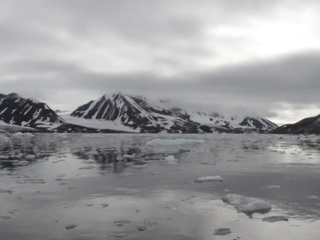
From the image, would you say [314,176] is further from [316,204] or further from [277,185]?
[316,204]

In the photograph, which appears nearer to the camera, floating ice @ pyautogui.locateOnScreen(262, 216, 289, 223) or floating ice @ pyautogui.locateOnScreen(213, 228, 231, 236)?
floating ice @ pyautogui.locateOnScreen(213, 228, 231, 236)

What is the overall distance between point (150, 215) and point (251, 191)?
17.1 feet

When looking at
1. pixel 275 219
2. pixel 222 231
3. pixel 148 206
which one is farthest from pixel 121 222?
pixel 275 219

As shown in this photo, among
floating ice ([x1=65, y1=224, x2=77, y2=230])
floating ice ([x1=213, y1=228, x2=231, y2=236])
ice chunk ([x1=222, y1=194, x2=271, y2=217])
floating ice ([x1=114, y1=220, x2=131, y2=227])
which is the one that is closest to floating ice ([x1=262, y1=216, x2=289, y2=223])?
ice chunk ([x1=222, y1=194, x2=271, y2=217])

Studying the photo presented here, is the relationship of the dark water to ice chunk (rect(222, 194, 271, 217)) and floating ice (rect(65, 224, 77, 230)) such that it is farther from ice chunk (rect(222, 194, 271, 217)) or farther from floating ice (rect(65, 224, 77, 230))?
ice chunk (rect(222, 194, 271, 217))

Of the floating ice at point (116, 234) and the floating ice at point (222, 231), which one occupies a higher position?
the floating ice at point (222, 231)

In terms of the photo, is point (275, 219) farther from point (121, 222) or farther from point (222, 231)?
point (121, 222)

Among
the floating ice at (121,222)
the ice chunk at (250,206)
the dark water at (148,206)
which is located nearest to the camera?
the dark water at (148,206)

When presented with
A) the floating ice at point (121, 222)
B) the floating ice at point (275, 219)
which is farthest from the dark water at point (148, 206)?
the floating ice at point (275, 219)

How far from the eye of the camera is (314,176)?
18125mm

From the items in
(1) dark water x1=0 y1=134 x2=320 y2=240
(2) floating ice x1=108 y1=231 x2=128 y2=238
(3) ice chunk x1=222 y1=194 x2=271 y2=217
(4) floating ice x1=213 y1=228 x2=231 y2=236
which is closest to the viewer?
(2) floating ice x1=108 y1=231 x2=128 y2=238

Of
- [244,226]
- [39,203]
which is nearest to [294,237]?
[244,226]

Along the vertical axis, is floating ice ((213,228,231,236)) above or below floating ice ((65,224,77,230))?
above

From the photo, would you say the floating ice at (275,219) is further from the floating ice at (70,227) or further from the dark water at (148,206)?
the floating ice at (70,227)
